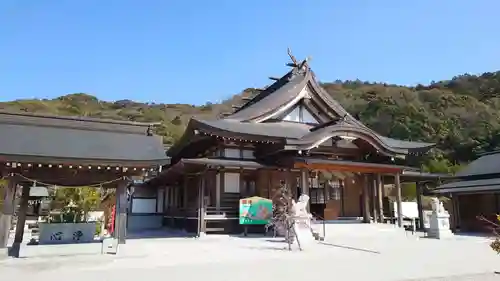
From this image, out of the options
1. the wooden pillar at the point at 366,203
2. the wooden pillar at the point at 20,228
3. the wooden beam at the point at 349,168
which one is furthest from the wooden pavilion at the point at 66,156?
the wooden pillar at the point at 366,203

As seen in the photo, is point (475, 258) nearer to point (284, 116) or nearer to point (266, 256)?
point (266, 256)

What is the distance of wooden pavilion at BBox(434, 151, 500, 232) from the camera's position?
68.0 ft

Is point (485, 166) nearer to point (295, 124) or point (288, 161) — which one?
point (295, 124)

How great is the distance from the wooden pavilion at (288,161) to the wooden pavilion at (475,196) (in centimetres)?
343

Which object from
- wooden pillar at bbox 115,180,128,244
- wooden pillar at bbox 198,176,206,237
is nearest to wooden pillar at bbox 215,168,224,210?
wooden pillar at bbox 198,176,206,237

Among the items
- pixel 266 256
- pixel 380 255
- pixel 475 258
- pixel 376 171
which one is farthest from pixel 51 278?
pixel 376 171

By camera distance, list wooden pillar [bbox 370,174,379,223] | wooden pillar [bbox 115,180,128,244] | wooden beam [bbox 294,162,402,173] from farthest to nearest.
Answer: wooden pillar [bbox 370,174,379,223], wooden beam [bbox 294,162,402,173], wooden pillar [bbox 115,180,128,244]

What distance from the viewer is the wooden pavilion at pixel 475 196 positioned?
816 inches

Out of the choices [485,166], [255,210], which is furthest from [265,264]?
[485,166]

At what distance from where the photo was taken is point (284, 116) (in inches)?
→ 808

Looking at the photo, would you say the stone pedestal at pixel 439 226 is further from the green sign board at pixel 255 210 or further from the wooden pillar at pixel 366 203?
the green sign board at pixel 255 210

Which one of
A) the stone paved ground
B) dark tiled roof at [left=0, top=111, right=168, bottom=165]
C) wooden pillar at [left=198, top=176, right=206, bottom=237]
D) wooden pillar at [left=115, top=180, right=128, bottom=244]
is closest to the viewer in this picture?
the stone paved ground

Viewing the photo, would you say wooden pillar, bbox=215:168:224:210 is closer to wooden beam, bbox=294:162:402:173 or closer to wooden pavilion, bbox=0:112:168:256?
wooden beam, bbox=294:162:402:173

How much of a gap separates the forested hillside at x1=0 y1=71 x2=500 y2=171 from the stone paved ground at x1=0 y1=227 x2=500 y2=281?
2804 cm
